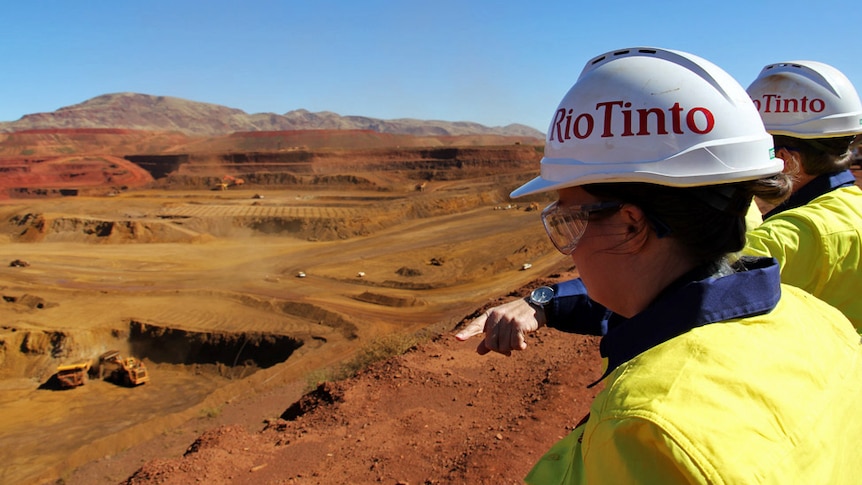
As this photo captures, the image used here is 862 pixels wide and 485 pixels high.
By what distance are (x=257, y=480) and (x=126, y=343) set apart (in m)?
17.5

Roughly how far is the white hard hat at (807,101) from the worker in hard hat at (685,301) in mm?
1362

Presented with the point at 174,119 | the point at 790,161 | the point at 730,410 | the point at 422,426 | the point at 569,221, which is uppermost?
the point at 174,119

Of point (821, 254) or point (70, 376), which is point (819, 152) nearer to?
point (821, 254)

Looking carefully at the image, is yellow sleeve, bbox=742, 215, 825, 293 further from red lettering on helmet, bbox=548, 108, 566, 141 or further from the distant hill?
the distant hill

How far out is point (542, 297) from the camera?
2262mm

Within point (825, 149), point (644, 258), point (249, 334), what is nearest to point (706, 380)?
point (644, 258)

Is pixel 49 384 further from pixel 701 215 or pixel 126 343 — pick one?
pixel 701 215

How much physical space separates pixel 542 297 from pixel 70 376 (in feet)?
63.9

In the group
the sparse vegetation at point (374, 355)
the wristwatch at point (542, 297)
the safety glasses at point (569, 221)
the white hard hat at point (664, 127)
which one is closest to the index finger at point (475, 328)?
the wristwatch at point (542, 297)

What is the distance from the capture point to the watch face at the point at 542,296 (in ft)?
7.33

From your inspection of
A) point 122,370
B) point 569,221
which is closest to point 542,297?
point 569,221

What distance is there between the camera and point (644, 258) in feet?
4.63

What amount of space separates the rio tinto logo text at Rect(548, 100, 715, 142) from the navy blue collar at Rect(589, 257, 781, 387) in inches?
15.8

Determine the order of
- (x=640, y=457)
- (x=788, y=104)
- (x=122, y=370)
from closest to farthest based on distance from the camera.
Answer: (x=640, y=457) < (x=788, y=104) < (x=122, y=370)
